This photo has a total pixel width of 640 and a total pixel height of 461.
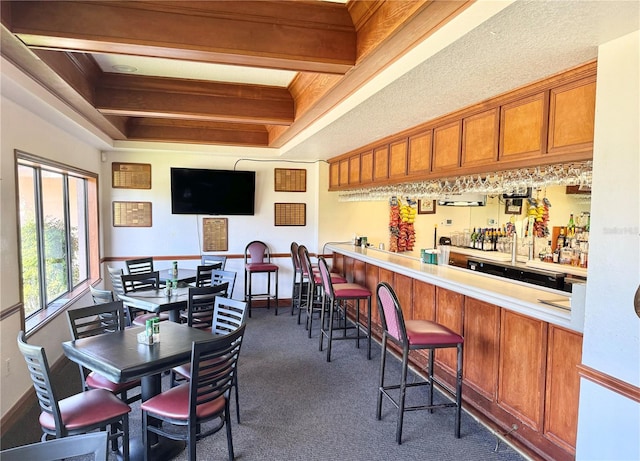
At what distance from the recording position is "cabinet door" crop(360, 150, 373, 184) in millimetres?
4723


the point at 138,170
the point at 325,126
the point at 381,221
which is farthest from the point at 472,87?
the point at 138,170

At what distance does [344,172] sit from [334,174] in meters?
0.41

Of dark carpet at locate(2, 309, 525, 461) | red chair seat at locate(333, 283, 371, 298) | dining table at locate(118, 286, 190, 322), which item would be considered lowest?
dark carpet at locate(2, 309, 525, 461)

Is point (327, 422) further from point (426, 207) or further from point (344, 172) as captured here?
point (426, 207)

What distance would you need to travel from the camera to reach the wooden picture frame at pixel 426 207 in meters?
6.70

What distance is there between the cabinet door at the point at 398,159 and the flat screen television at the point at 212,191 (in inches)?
101

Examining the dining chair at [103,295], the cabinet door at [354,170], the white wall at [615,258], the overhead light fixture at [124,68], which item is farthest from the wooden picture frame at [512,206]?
the dining chair at [103,295]

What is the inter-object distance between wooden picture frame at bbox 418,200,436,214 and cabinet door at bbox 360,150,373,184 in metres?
2.09

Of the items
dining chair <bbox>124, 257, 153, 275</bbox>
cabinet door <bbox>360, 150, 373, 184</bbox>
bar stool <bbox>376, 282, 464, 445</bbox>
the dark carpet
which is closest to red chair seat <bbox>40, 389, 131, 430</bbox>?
the dark carpet

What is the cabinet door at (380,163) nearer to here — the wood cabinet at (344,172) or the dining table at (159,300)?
the wood cabinet at (344,172)

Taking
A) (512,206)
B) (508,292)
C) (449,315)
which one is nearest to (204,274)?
(449,315)

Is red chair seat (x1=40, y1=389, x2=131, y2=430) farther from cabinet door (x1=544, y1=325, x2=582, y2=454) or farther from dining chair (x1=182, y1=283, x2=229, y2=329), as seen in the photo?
cabinet door (x1=544, y1=325, x2=582, y2=454)

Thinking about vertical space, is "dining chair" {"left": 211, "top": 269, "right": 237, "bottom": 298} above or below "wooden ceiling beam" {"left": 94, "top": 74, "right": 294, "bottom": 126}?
below

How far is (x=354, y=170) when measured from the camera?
5254mm
